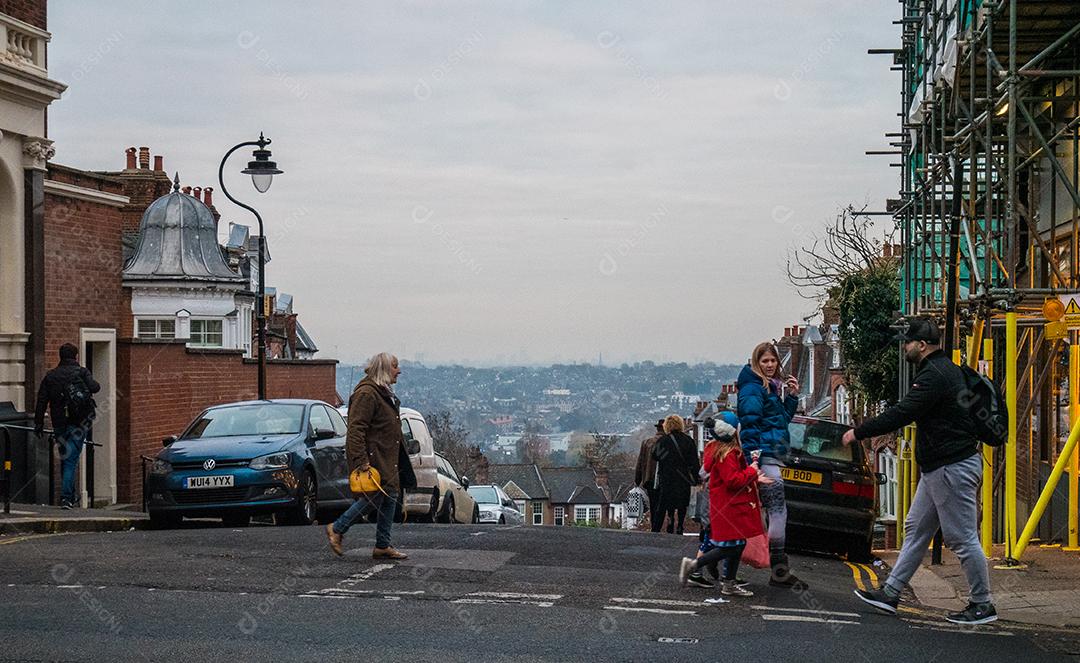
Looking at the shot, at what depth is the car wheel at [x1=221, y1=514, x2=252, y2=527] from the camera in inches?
638

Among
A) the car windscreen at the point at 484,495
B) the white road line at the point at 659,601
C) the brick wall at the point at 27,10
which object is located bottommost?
the car windscreen at the point at 484,495

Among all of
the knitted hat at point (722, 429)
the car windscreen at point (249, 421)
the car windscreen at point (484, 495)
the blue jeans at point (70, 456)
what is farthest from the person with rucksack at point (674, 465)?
the car windscreen at point (484, 495)

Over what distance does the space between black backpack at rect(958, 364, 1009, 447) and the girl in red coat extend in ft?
5.54

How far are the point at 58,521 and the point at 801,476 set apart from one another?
313 inches

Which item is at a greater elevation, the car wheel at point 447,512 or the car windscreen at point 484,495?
the car wheel at point 447,512

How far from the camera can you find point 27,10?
796 inches

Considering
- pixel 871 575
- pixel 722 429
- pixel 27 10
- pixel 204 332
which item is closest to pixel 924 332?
pixel 722 429

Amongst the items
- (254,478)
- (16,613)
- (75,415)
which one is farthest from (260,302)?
(16,613)

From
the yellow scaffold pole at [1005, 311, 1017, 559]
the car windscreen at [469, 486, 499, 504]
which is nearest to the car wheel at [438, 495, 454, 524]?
the yellow scaffold pole at [1005, 311, 1017, 559]

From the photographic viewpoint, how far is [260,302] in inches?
951

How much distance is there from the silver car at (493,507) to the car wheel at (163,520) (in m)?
17.8

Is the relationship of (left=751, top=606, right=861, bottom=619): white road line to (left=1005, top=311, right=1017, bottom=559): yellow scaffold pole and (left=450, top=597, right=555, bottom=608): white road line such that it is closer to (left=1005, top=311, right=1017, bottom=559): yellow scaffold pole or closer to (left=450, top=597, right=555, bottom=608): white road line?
(left=450, top=597, right=555, bottom=608): white road line

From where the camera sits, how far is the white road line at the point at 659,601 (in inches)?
383

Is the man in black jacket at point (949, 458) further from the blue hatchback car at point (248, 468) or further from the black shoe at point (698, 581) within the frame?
the blue hatchback car at point (248, 468)
